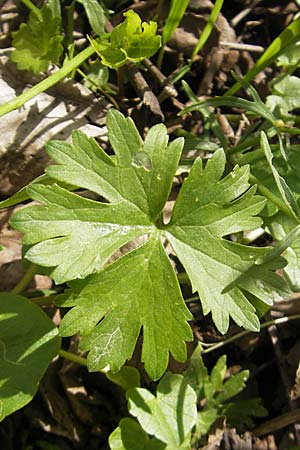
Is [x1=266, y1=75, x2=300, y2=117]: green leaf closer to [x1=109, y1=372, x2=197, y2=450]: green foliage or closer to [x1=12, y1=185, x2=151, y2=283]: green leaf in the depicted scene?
[x1=12, y1=185, x2=151, y2=283]: green leaf

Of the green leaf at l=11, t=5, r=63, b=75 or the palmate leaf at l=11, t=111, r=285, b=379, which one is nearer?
the palmate leaf at l=11, t=111, r=285, b=379

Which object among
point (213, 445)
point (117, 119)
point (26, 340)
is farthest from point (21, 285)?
point (213, 445)

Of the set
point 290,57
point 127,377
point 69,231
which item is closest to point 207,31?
point 290,57

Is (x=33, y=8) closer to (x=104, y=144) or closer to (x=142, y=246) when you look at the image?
(x=104, y=144)

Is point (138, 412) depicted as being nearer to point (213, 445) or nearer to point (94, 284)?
point (213, 445)

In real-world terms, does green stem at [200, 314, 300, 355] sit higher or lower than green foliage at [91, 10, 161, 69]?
lower

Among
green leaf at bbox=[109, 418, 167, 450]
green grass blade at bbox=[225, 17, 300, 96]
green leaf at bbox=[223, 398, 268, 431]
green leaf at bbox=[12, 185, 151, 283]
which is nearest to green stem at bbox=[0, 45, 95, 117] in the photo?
green leaf at bbox=[12, 185, 151, 283]
